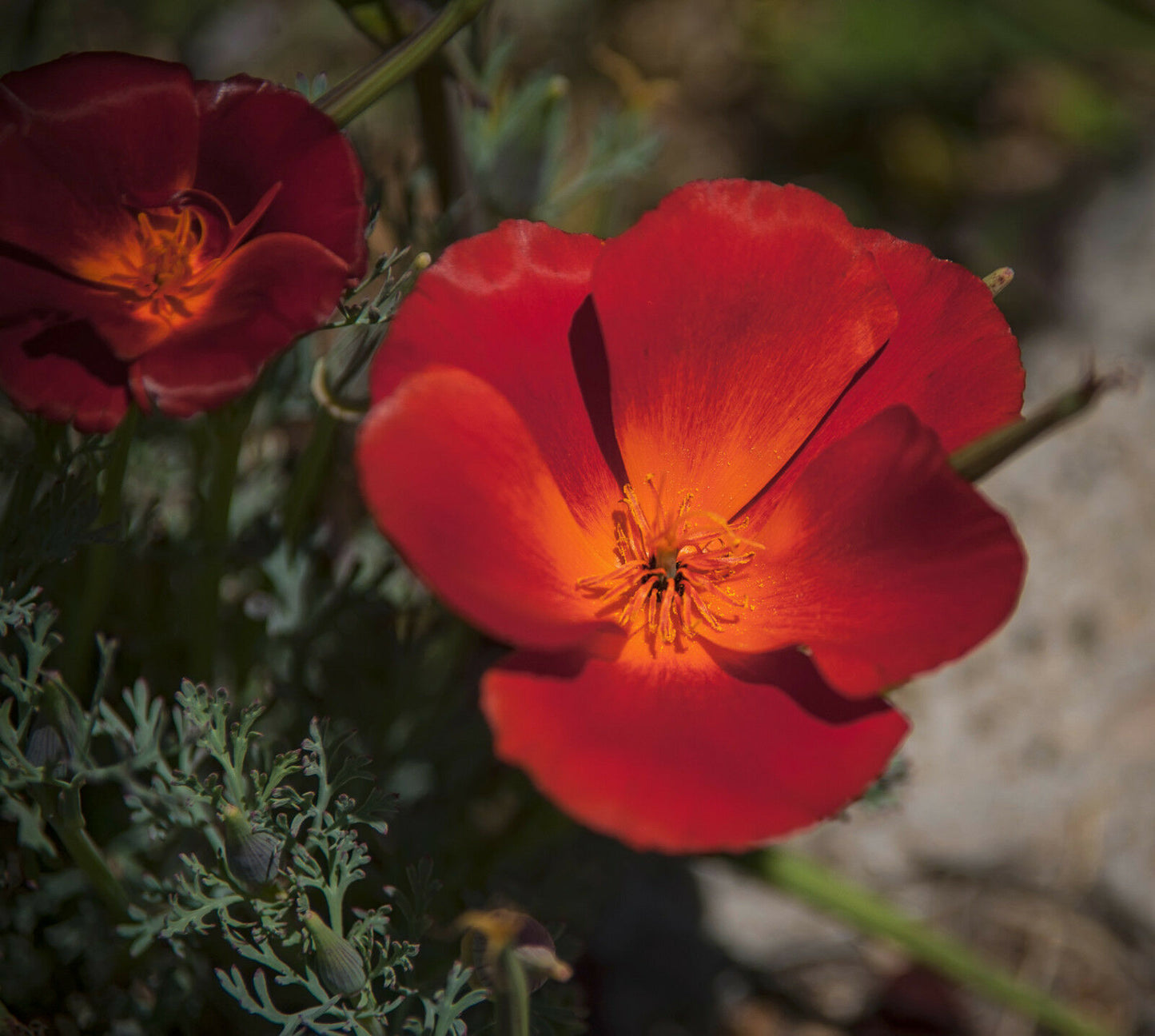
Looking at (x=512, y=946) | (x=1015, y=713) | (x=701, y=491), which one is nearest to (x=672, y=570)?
(x=701, y=491)

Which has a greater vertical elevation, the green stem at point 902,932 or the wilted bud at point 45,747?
the wilted bud at point 45,747

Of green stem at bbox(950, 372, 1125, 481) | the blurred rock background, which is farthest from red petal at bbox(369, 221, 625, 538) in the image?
the blurred rock background

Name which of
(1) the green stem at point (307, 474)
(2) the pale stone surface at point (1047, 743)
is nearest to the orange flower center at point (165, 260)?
(1) the green stem at point (307, 474)

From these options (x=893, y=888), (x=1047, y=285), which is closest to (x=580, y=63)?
(x=1047, y=285)

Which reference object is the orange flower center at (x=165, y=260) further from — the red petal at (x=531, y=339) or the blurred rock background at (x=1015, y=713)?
the blurred rock background at (x=1015, y=713)

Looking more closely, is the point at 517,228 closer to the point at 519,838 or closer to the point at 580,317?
the point at 580,317

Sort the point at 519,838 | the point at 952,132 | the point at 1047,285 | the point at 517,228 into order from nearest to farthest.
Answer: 1. the point at 517,228
2. the point at 519,838
3. the point at 1047,285
4. the point at 952,132

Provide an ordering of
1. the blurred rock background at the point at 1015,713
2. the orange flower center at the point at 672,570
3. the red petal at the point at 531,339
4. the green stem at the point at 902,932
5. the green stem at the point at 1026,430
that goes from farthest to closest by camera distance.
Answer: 1. the blurred rock background at the point at 1015,713
2. the green stem at the point at 902,932
3. the orange flower center at the point at 672,570
4. the red petal at the point at 531,339
5. the green stem at the point at 1026,430
